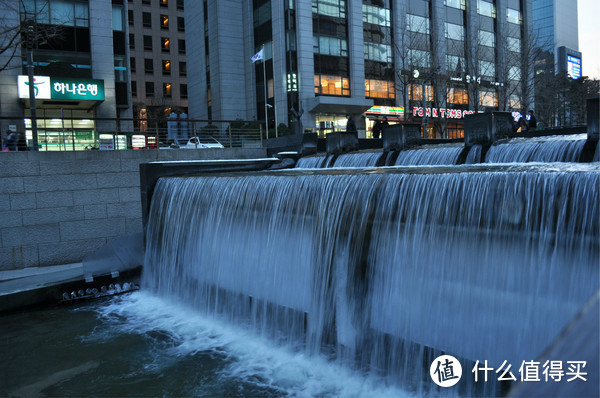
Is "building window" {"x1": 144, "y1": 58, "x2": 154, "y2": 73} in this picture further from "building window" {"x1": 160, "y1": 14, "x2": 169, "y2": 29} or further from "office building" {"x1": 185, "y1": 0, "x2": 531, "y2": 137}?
"office building" {"x1": 185, "y1": 0, "x2": 531, "y2": 137}

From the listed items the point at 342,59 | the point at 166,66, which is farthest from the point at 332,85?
the point at 166,66

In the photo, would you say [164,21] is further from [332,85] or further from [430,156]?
[430,156]

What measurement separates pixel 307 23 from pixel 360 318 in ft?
129

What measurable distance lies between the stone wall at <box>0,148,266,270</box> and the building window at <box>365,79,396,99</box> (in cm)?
3499

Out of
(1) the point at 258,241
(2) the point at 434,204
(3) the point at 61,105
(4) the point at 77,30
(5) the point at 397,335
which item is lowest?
(5) the point at 397,335

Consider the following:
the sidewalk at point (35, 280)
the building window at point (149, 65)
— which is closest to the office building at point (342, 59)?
the building window at point (149, 65)

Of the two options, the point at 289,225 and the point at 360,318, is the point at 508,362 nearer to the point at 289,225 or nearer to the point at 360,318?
the point at 360,318

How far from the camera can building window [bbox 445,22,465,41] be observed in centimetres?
5047

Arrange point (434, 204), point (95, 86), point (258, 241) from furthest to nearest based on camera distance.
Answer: point (95, 86) < point (258, 241) < point (434, 204)

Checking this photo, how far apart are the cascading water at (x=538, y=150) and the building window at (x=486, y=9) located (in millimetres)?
48875

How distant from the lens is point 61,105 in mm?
29531

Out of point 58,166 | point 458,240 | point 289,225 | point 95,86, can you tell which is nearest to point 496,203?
point 458,240

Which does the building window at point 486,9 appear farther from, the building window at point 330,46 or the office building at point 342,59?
the building window at point 330,46

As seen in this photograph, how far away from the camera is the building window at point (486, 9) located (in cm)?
5397
